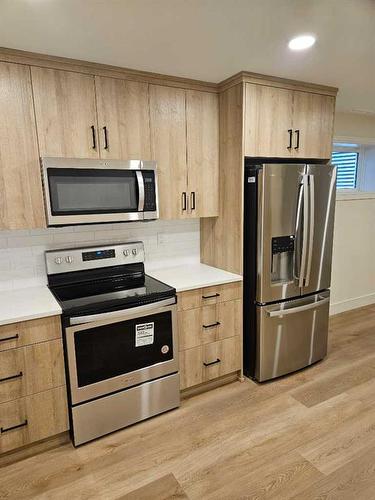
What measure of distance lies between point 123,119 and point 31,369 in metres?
1.69

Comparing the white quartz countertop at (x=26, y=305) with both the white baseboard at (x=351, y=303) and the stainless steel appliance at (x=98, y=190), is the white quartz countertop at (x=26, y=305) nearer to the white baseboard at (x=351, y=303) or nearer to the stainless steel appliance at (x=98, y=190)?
the stainless steel appliance at (x=98, y=190)

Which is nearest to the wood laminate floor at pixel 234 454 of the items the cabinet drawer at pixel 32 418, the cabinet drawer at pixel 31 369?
the cabinet drawer at pixel 32 418

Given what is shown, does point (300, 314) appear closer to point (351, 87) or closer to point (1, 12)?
point (351, 87)

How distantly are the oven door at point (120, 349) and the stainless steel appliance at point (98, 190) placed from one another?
2.12 ft

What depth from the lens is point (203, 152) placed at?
2.60 meters

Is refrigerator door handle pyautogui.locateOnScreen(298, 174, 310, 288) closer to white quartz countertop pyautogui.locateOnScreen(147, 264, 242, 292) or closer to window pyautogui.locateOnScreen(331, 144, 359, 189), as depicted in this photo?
white quartz countertop pyautogui.locateOnScreen(147, 264, 242, 292)

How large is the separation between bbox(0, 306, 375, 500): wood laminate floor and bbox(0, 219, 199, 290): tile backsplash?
114 cm

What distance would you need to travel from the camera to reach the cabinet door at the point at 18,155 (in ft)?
6.30

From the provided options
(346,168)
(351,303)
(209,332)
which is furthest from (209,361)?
(346,168)

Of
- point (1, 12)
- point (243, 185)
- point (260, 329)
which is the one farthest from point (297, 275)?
point (1, 12)

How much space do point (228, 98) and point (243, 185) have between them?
26.5 inches

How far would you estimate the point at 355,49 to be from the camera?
197 cm

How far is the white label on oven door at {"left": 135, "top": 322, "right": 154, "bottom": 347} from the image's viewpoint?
214cm

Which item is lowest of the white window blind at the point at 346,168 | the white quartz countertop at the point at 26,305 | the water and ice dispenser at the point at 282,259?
the white quartz countertop at the point at 26,305
